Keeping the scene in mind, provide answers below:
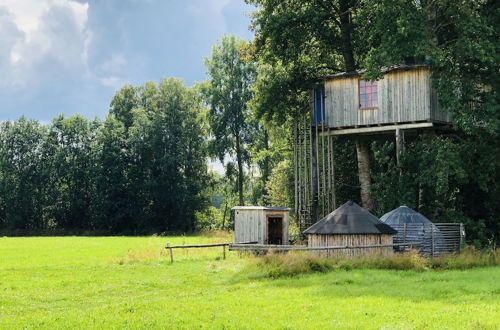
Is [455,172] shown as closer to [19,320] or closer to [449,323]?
[449,323]

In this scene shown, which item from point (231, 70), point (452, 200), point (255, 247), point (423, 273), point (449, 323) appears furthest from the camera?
point (231, 70)

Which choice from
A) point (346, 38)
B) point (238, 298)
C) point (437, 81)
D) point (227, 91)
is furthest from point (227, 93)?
point (238, 298)

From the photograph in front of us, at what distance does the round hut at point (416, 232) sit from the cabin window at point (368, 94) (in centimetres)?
828

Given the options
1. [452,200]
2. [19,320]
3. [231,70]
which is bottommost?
[19,320]

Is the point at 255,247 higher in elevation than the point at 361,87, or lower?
lower

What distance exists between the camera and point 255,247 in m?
33.0

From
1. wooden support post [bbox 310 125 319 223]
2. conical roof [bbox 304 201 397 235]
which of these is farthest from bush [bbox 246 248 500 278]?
wooden support post [bbox 310 125 319 223]

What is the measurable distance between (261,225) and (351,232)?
8194 millimetres

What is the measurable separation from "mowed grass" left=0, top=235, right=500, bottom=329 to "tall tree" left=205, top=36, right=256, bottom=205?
4630 centimetres

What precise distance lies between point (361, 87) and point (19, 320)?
27.0 meters

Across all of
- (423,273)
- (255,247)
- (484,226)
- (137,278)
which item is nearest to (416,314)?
(423,273)

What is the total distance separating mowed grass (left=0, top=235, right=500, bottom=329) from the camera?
49.4ft

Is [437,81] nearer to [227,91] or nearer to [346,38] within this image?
[346,38]

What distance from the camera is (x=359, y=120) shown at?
38.0m
